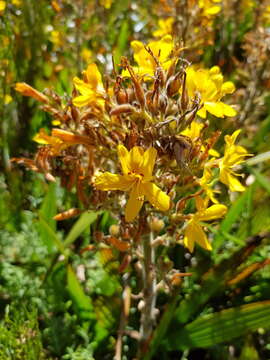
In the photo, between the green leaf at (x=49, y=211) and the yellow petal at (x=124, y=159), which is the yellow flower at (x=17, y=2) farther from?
the yellow petal at (x=124, y=159)

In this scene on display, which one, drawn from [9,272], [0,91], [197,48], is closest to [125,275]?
[9,272]

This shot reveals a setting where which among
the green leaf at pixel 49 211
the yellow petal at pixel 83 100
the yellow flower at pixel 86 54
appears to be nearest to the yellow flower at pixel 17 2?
the yellow flower at pixel 86 54

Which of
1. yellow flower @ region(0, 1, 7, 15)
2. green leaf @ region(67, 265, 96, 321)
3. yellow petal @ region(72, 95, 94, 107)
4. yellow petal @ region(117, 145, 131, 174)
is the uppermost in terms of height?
yellow flower @ region(0, 1, 7, 15)

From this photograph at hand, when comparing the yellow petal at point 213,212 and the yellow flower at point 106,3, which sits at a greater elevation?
the yellow flower at point 106,3

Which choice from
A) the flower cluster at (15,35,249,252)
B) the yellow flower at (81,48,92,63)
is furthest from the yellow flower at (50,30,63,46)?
the flower cluster at (15,35,249,252)

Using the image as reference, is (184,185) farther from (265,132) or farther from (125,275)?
(265,132)

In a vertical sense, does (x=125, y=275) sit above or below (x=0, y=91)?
below

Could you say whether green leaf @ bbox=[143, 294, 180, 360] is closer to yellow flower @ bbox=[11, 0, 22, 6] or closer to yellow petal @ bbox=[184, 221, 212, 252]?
yellow petal @ bbox=[184, 221, 212, 252]
